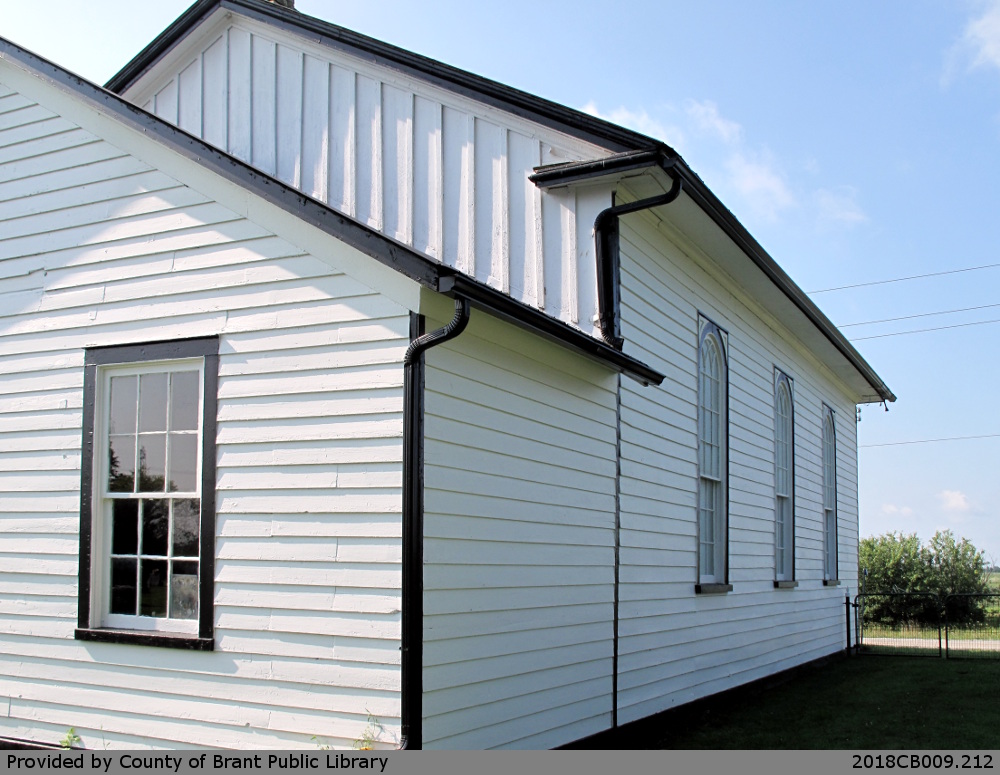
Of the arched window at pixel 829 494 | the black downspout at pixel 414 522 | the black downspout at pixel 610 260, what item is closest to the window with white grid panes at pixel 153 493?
the black downspout at pixel 414 522

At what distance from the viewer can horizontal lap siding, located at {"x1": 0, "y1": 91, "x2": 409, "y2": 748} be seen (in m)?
6.27

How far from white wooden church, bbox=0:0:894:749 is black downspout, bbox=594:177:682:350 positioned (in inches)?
1.6

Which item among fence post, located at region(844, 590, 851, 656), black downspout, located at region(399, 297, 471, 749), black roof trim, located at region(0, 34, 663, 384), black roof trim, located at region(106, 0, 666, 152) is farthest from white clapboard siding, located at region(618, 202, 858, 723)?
fence post, located at region(844, 590, 851, 656)

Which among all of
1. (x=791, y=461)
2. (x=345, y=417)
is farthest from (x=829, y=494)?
(x=345, y=417)

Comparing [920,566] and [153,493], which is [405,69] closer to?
[153,493]

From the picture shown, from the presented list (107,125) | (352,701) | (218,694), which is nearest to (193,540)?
(218,694)

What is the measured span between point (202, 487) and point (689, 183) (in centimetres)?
497

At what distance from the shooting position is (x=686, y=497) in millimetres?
10867

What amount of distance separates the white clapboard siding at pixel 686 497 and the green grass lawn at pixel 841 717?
251 millimetres

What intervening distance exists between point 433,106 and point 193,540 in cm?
507

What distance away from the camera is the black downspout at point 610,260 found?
8812mm

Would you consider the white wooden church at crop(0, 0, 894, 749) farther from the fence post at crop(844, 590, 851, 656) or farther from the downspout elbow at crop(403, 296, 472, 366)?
the fence post at crop(844, 590, 851, 656)

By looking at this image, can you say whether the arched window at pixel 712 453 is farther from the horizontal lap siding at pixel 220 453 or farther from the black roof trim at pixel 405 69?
the horizontal lap siding at pixel 220 453
